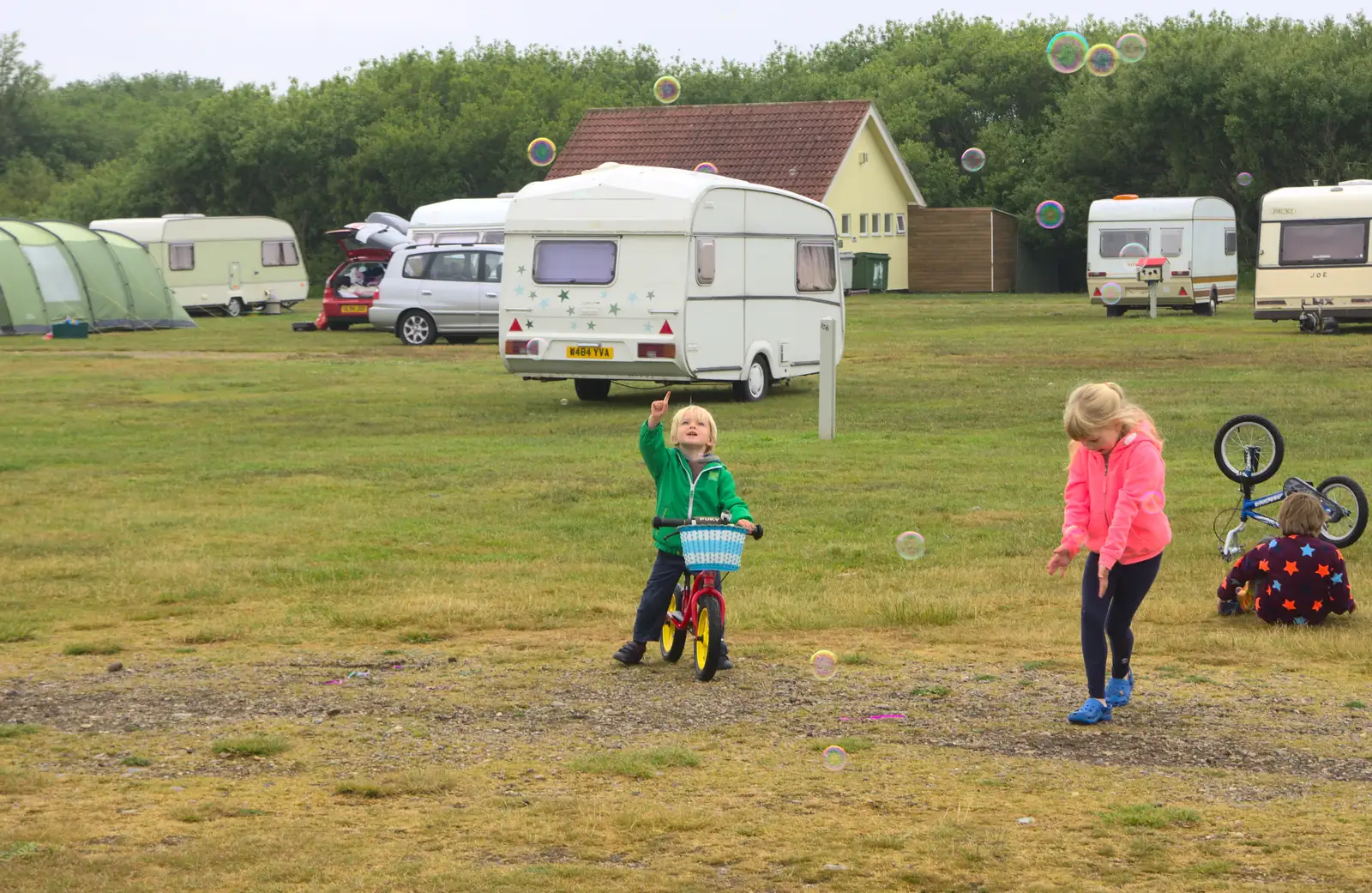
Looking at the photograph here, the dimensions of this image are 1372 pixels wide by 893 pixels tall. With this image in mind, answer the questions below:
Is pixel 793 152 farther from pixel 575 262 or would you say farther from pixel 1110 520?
pixel 1110 520

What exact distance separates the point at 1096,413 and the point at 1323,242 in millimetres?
27043

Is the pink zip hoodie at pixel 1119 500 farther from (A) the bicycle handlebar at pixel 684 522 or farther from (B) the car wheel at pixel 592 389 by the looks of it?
(B) the car wheel at pixel 592 389

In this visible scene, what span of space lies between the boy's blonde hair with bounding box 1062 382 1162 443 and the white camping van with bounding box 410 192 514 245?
3302 cm

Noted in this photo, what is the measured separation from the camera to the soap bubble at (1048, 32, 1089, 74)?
61.8 feet

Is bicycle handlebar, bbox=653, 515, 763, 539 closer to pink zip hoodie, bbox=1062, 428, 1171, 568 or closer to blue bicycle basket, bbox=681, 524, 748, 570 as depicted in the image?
blue bicycle basket, bbox=681, 524, 748, 570

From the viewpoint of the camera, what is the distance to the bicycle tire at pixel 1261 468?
9898 mm

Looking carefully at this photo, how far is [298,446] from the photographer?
1653cm

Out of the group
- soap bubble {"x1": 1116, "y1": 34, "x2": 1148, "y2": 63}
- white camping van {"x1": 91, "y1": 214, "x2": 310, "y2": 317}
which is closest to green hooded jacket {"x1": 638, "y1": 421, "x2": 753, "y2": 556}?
soap bubble {"x1": 1116, "y1": 34, "x2": 1148, "y2": 63}

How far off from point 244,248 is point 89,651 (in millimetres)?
39578

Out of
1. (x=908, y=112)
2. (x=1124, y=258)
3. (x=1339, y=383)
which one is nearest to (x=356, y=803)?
(x=1339, y=383)

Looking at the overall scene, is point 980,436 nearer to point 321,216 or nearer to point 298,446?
point 298,446

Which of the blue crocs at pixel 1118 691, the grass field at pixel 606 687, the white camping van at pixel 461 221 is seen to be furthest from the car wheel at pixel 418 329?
the blue crocs at pixel 1118 691

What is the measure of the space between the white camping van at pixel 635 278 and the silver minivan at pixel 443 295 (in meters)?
11.6

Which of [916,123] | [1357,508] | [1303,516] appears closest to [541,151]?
[1357,508]
